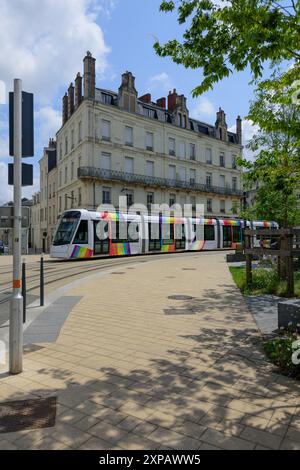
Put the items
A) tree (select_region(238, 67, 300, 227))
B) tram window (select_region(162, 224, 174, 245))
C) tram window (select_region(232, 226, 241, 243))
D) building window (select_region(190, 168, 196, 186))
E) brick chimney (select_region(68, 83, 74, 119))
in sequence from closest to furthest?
tree (select_region(238, 67, 300, 227)), tram window (select_region(162, 224, 174, 245)), tram window (select_region(232, 226, 241, 243)), brick chimney (select_region(68, 83, 74, 119)), building window (select_region(190, 168, 196, 186))

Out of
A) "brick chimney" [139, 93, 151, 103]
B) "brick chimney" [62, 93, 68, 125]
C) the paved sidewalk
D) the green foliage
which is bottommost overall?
the paved sidewalk

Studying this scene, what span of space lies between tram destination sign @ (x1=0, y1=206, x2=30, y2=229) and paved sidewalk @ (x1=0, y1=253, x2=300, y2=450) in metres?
1.77

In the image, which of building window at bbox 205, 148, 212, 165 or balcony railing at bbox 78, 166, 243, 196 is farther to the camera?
building window at bbox 205, 148, 212, 165

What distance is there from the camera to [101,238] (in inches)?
861

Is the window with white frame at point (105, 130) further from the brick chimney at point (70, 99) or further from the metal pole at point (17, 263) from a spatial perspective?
the metal pole at point (17, 263)

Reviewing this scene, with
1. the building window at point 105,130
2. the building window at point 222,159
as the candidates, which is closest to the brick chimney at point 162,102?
the building window at point 222,159

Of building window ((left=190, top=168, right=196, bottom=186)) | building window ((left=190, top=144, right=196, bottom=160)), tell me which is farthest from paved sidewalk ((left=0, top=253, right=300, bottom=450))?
building window ((left=190, top=144, right=196, bottom=160))

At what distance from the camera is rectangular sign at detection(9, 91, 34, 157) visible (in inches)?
163

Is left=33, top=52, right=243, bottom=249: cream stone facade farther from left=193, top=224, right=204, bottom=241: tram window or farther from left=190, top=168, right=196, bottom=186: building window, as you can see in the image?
left=193, top=224, right=204, bottom=241: tram window

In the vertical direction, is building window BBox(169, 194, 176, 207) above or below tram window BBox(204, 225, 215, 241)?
above

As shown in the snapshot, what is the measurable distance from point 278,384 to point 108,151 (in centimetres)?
3515

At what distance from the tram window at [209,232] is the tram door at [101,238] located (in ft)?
35.1
